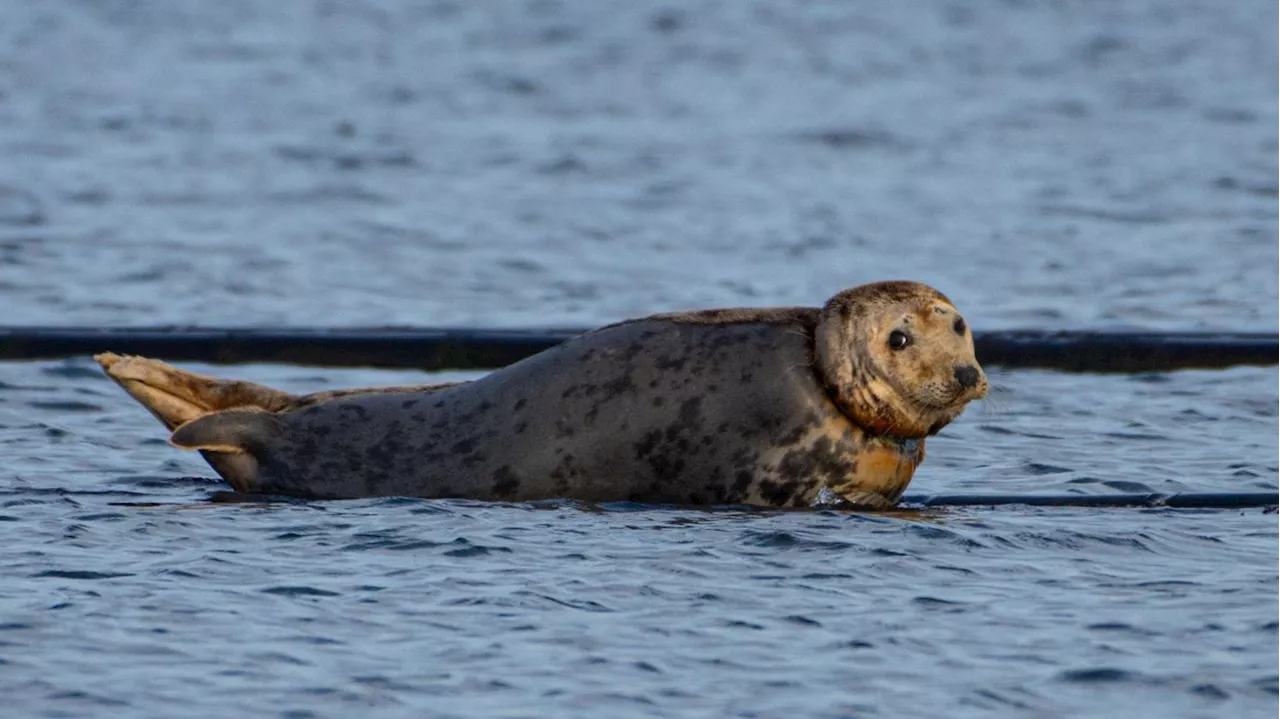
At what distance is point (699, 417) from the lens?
9070 millimetres

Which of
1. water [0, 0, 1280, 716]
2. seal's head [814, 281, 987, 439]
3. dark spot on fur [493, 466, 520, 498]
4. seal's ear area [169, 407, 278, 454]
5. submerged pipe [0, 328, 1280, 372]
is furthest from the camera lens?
submerged pipe [0, 328, 1280, 372]

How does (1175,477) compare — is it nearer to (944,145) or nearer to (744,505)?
(744,505)

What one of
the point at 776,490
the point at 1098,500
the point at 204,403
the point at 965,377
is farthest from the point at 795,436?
the point at 204,403

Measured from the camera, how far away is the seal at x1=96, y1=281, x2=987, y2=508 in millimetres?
9078

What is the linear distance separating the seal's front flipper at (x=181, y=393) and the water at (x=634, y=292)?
370 millimetres

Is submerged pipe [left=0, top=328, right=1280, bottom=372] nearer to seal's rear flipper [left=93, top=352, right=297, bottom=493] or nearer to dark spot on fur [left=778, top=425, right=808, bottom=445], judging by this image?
seal's rear flipper [left=93, top=352, right=297, bottom=493]

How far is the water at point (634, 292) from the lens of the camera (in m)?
7.17

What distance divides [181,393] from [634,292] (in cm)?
649

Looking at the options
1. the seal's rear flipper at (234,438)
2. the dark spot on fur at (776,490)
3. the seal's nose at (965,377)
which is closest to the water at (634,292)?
the dark spot on fur at (776,490)

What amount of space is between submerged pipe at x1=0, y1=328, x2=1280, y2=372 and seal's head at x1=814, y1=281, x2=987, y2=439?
3.94 metres

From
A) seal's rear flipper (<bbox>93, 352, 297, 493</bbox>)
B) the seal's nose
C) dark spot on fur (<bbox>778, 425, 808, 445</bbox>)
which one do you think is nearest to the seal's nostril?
the seal's nose

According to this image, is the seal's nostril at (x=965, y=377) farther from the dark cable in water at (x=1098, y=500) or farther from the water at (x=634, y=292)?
the dark cable in water at (x=1098, y=500)

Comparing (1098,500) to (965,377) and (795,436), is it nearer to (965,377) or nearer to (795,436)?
(965,377)

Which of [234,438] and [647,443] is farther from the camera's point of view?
[234,438]
